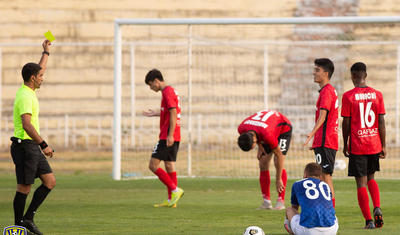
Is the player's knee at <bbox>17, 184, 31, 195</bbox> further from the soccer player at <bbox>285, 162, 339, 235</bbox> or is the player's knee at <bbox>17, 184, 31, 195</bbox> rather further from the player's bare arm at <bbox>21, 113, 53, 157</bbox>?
the soccer player at <bbox>285, 162, 339, 235</bbox>

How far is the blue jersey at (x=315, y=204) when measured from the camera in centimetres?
759

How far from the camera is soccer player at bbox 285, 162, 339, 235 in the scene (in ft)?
24.9

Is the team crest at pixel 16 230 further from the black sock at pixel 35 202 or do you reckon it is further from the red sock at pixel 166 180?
the red sock at pixel 166 180

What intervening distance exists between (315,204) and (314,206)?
0.06 feet

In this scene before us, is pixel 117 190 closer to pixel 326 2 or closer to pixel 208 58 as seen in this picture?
pixel 208 58

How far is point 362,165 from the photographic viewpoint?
9.08 m

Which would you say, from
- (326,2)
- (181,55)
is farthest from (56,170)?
(326,2)

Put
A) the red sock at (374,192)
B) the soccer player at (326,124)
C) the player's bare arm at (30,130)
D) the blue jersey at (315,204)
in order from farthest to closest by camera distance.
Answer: the soccer player at (326,124)
the red sock at (374,192)
the player's bare arm at (30,130)
the blue jersey at (315,204)

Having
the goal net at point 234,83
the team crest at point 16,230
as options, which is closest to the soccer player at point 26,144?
the team crest at point 16,230

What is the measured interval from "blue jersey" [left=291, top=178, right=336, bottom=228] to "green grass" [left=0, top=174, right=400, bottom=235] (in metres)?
1.02

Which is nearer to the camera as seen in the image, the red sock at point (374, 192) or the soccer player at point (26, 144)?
the soccer player at point (26, 144)

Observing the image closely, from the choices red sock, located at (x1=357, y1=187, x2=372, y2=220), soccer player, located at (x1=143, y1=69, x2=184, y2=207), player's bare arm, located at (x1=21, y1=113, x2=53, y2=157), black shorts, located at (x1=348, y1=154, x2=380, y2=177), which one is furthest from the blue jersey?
soccer player, located at (x1=143, y1=69, x2=184, y2=207)

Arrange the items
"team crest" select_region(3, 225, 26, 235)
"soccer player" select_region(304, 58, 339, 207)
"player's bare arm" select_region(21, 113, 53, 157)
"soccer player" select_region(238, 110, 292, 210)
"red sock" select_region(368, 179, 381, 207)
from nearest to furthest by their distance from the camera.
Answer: "team crest" select_region(3, 225, 26, 235) < "player's bare arm" select_region(21, 113, 53, 157) < "soccer player" select_region(238, 110, 292, 210) < "red sock" select_region(368, 179, 381, 207) < "soccer player" select_region(304, 58, 339, 207)

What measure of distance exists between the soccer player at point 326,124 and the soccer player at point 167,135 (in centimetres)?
240
